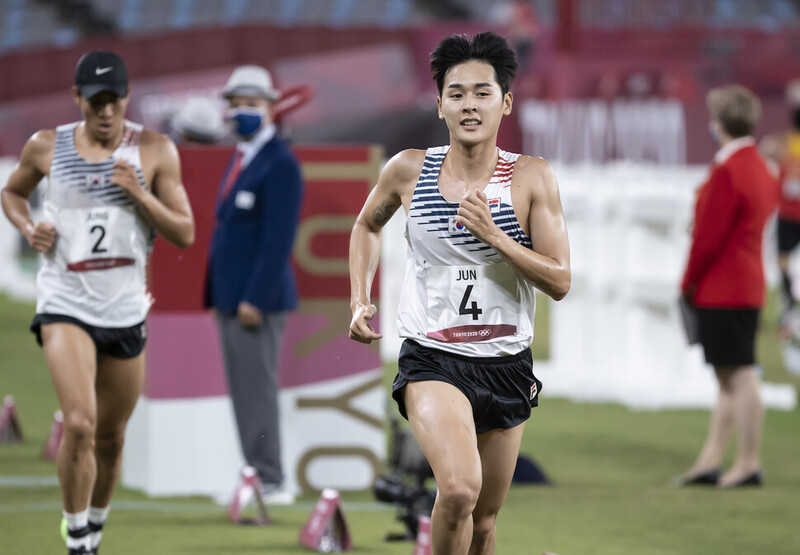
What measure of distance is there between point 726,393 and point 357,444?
2.16 metres

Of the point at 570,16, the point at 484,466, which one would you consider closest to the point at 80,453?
the point at 484,466

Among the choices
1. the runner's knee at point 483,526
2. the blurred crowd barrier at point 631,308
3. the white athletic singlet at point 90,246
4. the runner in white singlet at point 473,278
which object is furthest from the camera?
the blurred crowd barrier at point 631,308

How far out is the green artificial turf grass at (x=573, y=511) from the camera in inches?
271

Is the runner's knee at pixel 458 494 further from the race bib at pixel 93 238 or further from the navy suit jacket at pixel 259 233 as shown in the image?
the navy suit jacket at pixel 259 233

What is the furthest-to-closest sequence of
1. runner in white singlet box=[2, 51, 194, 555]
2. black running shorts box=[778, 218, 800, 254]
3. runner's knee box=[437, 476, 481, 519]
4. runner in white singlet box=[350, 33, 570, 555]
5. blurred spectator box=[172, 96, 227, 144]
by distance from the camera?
black running shorts box=[778, 218, 800, 254] < blurred spectator box=[172, 96, 227, 144] < runner in white singlet box=[2, 51, 194, 555] < runner in white singlet box=[350, 33, 570, 555] < runner's knee box=[437, 476, 481, 519]

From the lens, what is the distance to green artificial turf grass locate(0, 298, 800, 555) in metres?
6.89

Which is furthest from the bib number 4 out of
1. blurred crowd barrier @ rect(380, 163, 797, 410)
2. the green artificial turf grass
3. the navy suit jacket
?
blurred crowd barrier @ rect(380, 163, 797, 410)

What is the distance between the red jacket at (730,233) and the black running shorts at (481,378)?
3537 millimetres

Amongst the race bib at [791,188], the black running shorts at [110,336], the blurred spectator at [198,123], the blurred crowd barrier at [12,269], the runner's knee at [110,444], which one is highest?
the blurred spectator at [198,123]

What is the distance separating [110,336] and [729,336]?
3.79 m

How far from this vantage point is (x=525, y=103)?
22016 mm

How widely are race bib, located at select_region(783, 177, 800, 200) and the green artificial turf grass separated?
5029 millimetres

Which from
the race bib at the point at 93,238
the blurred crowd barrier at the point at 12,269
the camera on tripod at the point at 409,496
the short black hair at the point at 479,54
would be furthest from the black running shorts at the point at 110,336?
the blurred crowd barrier at the point at 12,269

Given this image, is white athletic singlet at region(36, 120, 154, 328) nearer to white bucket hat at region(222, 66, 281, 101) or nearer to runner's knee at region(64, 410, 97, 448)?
runner's knee at region(64, 410, 97, 448)
